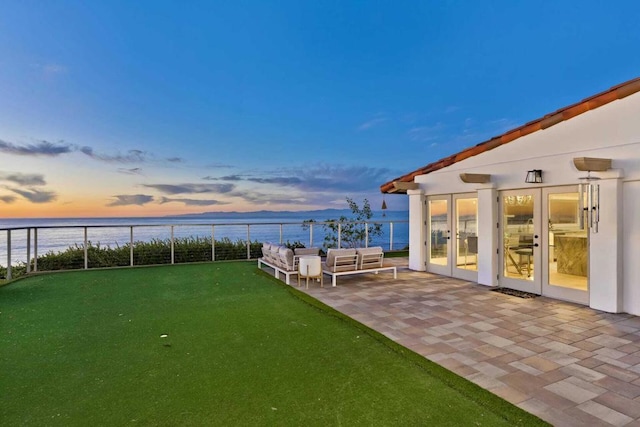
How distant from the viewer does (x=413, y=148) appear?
79.0 ft

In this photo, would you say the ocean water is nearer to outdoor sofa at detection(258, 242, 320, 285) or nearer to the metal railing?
the metal railing

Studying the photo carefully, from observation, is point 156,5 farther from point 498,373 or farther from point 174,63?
point 498,373

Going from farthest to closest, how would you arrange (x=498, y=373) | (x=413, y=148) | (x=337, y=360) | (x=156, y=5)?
(x=413, y=148), (x=156, y=5), (x=337, y=360), (x=498, y=373)

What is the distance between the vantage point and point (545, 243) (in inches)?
245

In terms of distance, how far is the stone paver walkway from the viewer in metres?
2.80

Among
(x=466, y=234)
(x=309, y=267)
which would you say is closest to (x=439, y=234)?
(x=466, y=234)

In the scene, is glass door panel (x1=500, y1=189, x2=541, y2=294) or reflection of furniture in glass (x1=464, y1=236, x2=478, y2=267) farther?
reflection of furniture in glass (x1=464, y1=236, x2=478, y2=267)

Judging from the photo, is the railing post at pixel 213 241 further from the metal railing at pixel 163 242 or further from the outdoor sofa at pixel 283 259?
the outdoor sofa at pixel 283 259

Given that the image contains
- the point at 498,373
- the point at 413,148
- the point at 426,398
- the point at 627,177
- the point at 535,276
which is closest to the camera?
the point at 426,398

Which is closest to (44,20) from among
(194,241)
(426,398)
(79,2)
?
(79,2)

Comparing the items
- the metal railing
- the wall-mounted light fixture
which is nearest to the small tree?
the metal railing

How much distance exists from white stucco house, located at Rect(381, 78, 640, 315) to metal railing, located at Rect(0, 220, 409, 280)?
462 cm

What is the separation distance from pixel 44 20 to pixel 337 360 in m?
11.4

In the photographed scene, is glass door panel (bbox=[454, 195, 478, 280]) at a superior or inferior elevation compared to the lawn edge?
superior
